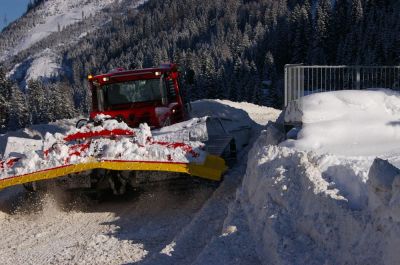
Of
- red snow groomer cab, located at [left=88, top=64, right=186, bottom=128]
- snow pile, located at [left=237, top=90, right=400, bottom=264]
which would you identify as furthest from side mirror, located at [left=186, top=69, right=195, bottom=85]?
snow pile, located at [left=237, top=90, right=400, bottom=264]

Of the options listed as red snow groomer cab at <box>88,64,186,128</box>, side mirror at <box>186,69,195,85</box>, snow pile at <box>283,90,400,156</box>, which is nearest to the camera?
snow pile at <box>283,90,400,156</box>

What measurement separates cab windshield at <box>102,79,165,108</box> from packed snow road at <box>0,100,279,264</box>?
2.34m

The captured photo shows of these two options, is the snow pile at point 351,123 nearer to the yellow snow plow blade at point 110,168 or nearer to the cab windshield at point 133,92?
the yellow snow plow blade at point 110,168

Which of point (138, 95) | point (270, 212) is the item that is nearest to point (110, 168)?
point (270, 212)

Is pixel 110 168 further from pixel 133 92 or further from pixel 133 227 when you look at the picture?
pixel 133 92

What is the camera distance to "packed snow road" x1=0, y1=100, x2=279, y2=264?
585cm

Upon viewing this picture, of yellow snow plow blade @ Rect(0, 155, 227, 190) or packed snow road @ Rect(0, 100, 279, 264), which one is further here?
yellow snow plow blade @ Rect(0, 155, 227, 190)

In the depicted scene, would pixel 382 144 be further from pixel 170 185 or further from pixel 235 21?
pixel 235 21

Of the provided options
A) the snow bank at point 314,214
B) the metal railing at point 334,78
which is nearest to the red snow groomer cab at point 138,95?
the metal railing at point 334,78

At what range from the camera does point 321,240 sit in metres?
4.62

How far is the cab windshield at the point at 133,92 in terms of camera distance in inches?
432

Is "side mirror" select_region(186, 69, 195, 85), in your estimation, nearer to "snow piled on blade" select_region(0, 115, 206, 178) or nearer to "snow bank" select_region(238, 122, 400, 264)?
"snow piled on blade" select_region(0, 115, 206, 178)

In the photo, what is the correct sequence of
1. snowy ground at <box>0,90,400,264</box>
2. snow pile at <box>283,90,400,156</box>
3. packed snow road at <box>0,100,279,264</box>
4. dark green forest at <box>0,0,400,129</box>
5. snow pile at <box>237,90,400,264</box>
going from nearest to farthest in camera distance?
snow pile at <box>237,90,400,264</box>
snowy ground at <box>0,90,400,264</box>
packed snow road at <box>0,100,279,264</box>
snow pile at <box>283,90,400,156</box>
dark green forest at <box>0,0,400,129</box>

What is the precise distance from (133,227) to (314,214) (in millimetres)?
3262
